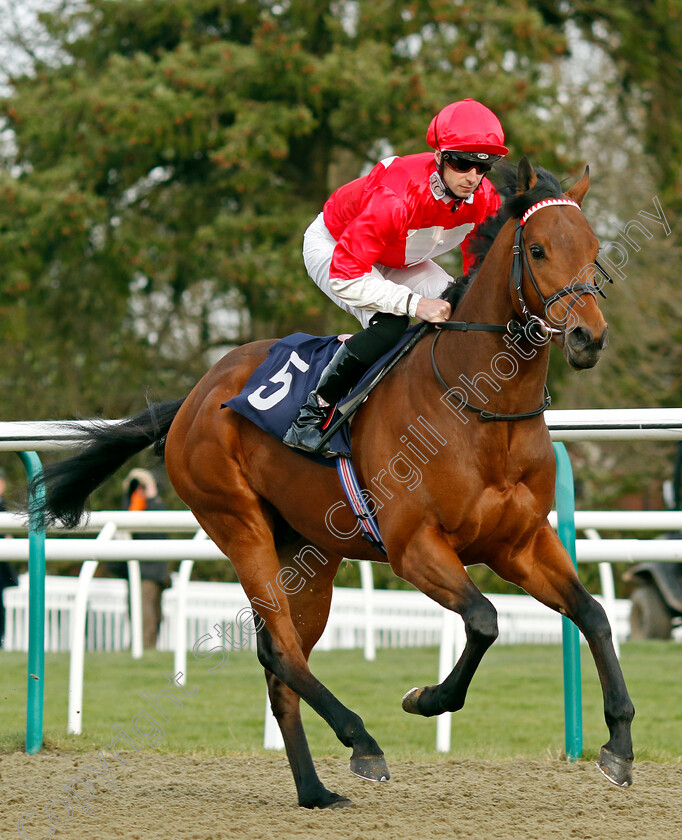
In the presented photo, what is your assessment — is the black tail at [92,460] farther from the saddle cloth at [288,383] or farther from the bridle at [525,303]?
the bridle at [525,303]

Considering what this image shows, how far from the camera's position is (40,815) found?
3.45m

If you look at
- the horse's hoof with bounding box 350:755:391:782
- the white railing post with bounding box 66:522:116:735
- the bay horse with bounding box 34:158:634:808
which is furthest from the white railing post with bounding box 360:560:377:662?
the horse's hoof with bounding box 350:755:391:782

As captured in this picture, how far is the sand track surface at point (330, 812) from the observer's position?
320 centimetres

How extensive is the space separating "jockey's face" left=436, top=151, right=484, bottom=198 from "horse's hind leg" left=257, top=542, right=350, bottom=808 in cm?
144

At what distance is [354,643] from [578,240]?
25.7ft

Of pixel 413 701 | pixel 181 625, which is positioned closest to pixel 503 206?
pixel 413 701

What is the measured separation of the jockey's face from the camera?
11.8ft

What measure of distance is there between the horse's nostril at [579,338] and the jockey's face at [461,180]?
829 mm

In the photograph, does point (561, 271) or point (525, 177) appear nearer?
point (561, 271)

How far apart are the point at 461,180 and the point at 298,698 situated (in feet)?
5.95

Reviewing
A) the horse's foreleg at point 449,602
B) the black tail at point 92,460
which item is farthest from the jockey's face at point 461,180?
the black tail at point 92,460

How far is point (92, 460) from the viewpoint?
4590 millimetres

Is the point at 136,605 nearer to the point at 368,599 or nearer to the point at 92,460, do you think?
the point at 368,599

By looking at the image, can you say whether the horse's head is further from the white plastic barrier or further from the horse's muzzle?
the white plastic barrier
